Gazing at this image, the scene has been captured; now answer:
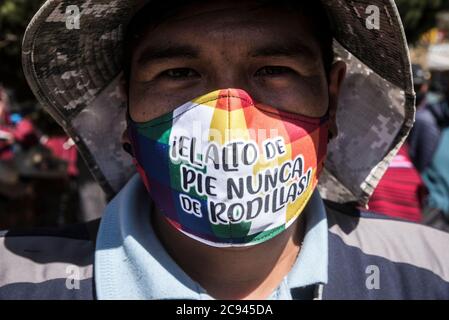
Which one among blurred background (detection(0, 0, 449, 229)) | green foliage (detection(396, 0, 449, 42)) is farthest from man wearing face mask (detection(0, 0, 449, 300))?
green foliage (detection(396, 0, 449, 42))

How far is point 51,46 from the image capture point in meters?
1.57

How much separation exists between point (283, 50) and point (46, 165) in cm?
381

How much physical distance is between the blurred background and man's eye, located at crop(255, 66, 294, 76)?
145cm

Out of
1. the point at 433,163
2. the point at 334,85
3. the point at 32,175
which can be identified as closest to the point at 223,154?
the point at 334,85

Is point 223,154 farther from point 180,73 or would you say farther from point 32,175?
point 32,175

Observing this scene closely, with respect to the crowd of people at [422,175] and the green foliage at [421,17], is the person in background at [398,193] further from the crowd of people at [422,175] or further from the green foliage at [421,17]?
the green foliage at [421,17]

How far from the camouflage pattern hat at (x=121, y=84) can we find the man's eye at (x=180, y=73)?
8.8 inches

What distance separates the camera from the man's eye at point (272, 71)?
149 centimetres

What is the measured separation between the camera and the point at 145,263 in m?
1.48

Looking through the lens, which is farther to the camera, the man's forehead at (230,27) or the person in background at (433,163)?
the person in background at (433,163)

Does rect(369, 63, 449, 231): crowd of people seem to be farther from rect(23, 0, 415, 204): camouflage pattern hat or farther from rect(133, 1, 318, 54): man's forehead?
Result: rect(133, 1, 318, 54): man's forehead

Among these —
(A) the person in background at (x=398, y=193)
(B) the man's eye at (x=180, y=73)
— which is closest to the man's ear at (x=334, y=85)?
(B) the man's eye at (x=180, y=73)

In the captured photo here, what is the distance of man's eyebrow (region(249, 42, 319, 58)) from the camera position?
Result: 146 cm
